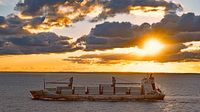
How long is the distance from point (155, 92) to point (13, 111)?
4272 cm

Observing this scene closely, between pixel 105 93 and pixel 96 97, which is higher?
pixel 105 93

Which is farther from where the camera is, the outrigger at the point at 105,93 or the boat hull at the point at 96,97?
the outrigger at the point at 105,93

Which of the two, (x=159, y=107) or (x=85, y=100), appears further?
(x=85, y=100)

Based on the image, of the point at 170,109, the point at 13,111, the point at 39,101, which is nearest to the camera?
the point at 13,111

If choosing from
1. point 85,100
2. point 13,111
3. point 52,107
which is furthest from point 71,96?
point 13,111

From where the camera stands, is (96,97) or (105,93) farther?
(105,93)

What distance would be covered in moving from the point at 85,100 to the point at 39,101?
1257 centimetres

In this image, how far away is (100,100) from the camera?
435 feet

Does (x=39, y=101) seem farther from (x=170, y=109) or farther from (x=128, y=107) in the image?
(x=170, y=109)

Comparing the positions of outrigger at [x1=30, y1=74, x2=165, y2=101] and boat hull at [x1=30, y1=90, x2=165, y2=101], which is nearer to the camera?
boat hull at [x1=30, y1=90, x2=165, y2=101]

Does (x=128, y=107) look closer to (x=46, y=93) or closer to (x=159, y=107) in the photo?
(x=159, y=107)

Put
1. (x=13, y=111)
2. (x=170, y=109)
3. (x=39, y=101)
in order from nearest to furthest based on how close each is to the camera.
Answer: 1. (x=13, y=111)
2. (x=170, y=109)
3. (x=39, y=101)

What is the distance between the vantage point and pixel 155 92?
135 m

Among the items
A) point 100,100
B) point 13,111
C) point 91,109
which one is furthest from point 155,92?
point 13,111
